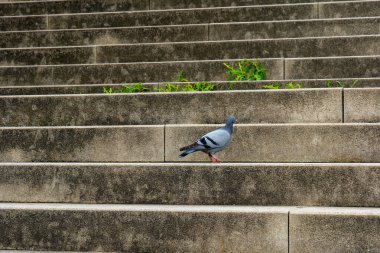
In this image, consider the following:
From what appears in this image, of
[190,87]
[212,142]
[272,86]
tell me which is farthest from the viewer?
[190,87]

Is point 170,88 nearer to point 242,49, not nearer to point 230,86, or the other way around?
point 230,86

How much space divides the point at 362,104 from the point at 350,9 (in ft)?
9.34

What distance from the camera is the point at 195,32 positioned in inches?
329

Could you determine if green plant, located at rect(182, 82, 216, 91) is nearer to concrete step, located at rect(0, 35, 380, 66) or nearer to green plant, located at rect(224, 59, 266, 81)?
green plant, located at rect(224, 59, 266, 81)

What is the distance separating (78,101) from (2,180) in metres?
1.34

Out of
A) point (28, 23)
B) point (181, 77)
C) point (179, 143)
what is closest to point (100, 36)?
point (28, 23)

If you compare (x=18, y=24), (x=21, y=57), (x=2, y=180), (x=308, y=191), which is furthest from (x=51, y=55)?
(x=308, y=191)

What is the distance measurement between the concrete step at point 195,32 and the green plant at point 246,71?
1077 millimetres

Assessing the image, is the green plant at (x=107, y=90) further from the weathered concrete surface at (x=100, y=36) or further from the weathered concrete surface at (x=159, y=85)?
the weathered concrete surface at (x=100, y=36)

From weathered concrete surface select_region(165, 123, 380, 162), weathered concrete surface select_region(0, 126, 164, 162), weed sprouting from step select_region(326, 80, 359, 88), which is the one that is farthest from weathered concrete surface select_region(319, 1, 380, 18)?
weathered concrete surface select_region(0, 126, 164, 162)

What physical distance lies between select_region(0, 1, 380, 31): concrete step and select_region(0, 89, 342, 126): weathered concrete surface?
2.82 m

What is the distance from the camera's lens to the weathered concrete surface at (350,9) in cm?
822

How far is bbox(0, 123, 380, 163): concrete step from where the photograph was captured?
5359mm

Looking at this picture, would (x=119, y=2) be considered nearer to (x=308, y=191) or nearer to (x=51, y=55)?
(x=51, y=55)
